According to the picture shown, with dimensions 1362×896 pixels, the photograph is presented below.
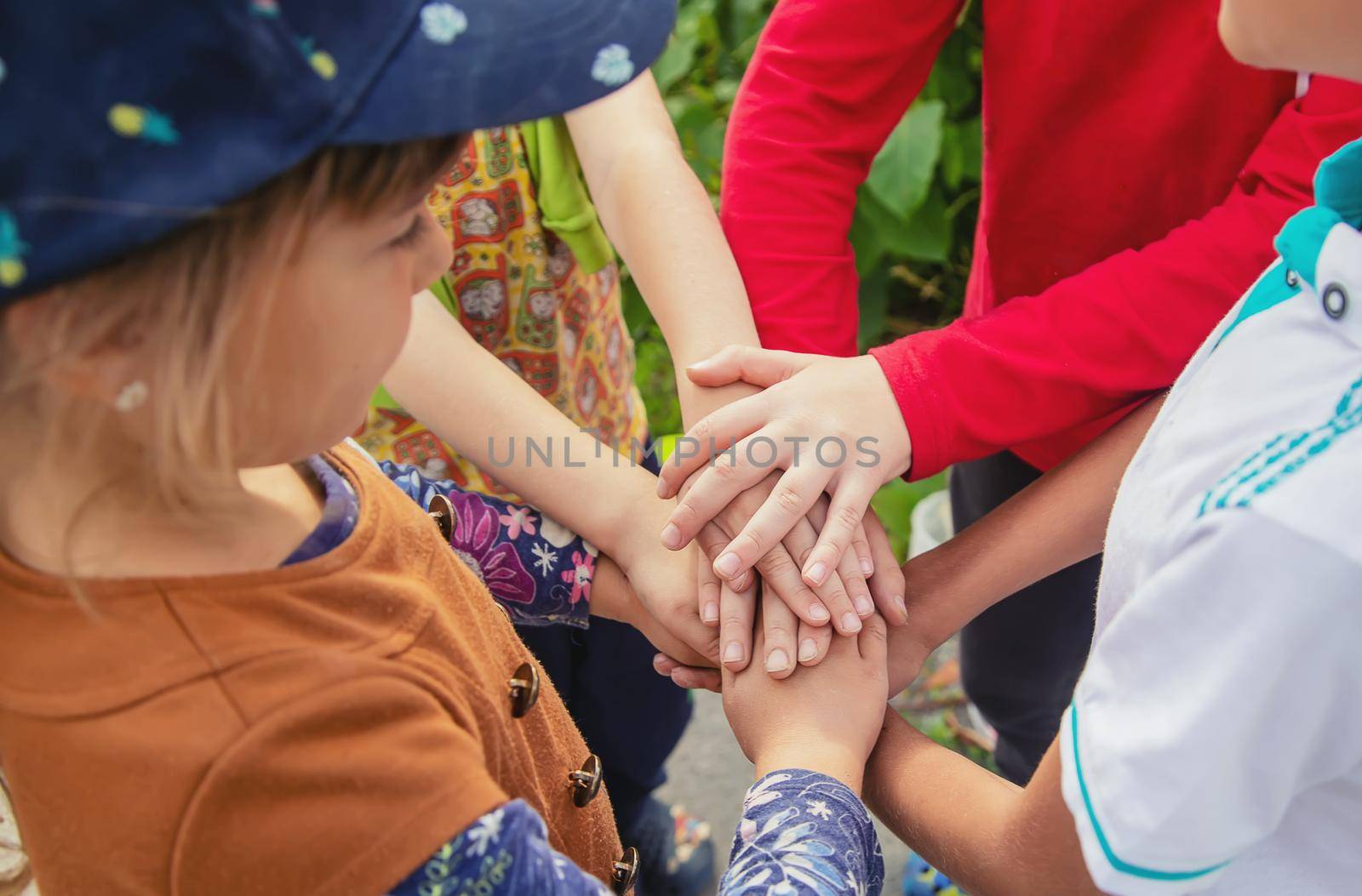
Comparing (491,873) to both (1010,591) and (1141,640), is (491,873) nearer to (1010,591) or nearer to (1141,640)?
(1141,640)

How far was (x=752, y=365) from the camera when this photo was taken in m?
1.29

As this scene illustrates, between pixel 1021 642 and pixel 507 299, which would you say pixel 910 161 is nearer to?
pixel 1021 642

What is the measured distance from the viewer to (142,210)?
0.55 meters

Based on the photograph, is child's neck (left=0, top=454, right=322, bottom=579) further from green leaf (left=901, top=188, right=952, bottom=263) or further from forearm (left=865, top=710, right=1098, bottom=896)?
green leaf (left=901, top=188, right=952, bottom=263)

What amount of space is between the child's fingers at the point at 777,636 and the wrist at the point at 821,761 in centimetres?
9

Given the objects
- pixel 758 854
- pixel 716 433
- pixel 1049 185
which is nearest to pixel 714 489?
pixel 716 433

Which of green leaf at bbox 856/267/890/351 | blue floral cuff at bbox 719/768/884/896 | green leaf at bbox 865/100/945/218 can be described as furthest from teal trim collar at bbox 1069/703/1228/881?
green leaf at bbox 856/267/890/351

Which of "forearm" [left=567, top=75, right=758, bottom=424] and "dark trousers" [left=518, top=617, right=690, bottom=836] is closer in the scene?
"forearm" [left=567, top=75, right=758, bottom=424]

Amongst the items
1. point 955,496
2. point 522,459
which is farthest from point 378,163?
point 955,496

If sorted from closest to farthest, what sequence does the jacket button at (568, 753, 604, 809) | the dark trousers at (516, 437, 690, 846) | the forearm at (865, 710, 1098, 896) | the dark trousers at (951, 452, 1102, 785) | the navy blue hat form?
the navy blue hat → the forearm at (865, 710, 1098, 896) → the jacket button at (568, 753, 604, 809) → the dark trousers at (516, 437, 690, 846) → the dark trousers at (951, 452, 1102, 785)

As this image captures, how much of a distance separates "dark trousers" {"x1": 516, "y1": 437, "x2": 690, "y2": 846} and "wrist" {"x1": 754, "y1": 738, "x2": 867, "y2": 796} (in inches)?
17.3

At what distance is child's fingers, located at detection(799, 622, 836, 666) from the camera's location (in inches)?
46.3

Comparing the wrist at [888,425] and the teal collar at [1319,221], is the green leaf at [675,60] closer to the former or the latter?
the wrist at [888,425]

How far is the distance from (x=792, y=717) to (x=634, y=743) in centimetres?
54
